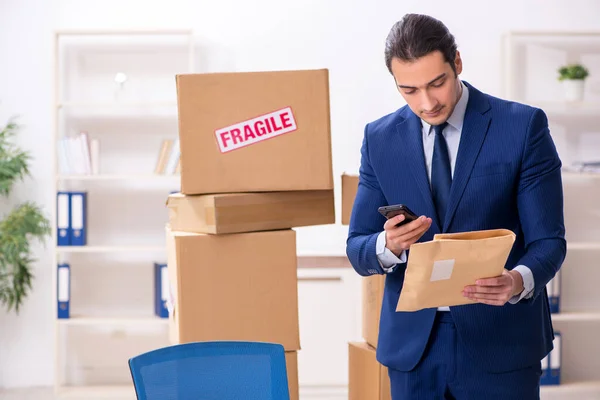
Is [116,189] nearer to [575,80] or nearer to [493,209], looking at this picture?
[575,80]

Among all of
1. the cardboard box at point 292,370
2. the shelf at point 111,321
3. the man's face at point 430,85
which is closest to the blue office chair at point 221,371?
the man's face at point 430,85

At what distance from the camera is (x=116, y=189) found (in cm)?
430

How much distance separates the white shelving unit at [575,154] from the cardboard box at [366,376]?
192 centimetres

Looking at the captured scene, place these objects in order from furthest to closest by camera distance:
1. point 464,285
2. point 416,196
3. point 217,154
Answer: point 217,154 → point 416,196 → point 464,285

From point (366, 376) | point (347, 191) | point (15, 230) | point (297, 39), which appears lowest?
point (366, 376)

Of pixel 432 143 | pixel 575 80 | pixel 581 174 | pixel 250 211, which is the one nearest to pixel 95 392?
pixel 250 211

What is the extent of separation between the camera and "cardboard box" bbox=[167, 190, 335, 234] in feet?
7.31

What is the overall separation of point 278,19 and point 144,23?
713 mm

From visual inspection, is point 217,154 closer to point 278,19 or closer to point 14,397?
point 278,19

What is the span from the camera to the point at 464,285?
1.44 meters

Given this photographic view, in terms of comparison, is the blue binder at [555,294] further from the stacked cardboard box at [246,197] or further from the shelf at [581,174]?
the stacked cardboard box at [246,197]

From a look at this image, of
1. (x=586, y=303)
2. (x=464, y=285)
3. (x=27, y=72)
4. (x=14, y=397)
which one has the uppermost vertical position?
(x=27, y=72)

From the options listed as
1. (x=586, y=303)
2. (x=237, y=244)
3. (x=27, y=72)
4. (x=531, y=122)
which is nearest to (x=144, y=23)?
(x=27, y=72)

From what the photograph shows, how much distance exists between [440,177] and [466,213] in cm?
9
